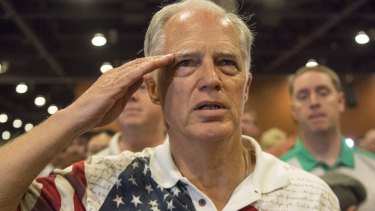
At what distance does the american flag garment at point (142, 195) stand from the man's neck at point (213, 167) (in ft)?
0.28

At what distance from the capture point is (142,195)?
1865 mm

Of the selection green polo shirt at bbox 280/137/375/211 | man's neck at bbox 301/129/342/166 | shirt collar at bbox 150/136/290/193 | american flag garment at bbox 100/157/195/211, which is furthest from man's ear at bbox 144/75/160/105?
man's neck at bbox 301/129/342/166

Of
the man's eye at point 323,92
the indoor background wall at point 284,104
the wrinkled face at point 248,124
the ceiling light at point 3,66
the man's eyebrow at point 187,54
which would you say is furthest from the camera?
the indoor background wall at point 284,104

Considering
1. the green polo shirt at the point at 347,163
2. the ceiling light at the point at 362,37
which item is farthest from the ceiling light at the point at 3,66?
the green polo shirt at the point at 347,163

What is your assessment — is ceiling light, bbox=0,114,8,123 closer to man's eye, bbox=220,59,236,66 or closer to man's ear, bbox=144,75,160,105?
man's ear, bbox=144,75,160,105

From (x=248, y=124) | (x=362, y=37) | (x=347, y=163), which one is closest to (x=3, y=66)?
(x=362, y=37)

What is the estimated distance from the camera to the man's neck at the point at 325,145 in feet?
10.5

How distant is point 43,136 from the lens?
171 centimetres

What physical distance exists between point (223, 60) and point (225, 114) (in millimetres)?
197

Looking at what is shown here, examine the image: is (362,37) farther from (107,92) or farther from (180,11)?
(107,92)

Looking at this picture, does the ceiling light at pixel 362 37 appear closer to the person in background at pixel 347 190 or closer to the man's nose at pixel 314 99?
the man's nose at pixel 314 99

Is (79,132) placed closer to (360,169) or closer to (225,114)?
(225,114)

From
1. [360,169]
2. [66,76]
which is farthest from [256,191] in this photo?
[66,76]

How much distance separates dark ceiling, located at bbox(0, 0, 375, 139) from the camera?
8.38 meters
